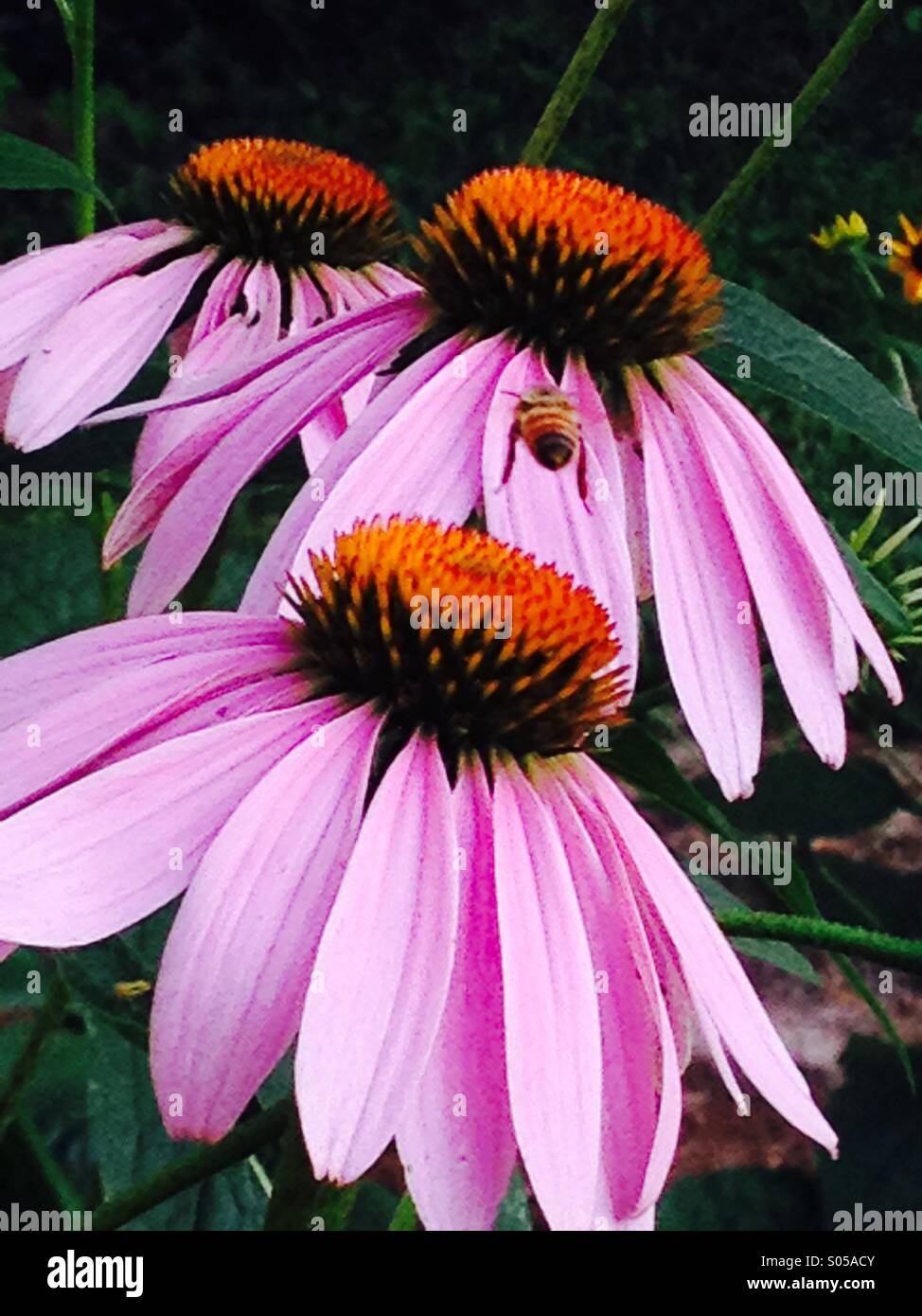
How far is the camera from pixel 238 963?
254 millimetres

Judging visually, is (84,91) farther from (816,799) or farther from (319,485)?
(816,799)

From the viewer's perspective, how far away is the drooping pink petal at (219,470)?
0.36 metres

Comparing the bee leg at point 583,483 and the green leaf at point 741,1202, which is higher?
the bee leg at point 583,483

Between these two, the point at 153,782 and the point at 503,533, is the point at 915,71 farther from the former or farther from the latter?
the point at 153,782

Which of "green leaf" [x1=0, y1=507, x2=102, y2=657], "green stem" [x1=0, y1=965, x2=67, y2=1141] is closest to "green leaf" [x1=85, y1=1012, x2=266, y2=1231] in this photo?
"green stem" [x1=0, y1=965, x2=67, y2=1141]

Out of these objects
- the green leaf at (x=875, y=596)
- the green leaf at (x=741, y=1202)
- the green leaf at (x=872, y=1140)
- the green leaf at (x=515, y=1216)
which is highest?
the green leaf at (x=875, y=596)

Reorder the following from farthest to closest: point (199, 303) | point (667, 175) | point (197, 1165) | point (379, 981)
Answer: point (667, 175) < point (199, 303) < point (197, 1165) < point (379, 981)

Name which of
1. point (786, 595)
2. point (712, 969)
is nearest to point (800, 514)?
point (786, 595)

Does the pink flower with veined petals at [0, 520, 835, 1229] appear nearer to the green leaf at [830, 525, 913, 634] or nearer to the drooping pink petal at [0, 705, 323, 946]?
the drooping pink petal at [0, 705, 323, 946]

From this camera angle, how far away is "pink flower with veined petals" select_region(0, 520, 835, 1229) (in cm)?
25

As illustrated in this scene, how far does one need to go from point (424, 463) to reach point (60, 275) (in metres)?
0.14

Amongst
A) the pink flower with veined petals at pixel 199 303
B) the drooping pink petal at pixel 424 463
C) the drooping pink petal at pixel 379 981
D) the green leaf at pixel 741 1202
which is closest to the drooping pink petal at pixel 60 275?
the pink flower with veined petals at pixel 199 303

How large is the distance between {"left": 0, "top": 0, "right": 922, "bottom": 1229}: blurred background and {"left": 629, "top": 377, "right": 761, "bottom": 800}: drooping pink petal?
0.12 meters

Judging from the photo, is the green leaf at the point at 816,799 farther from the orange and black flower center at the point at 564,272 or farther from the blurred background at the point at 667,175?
the orange and black flower center at the point at 564,272
